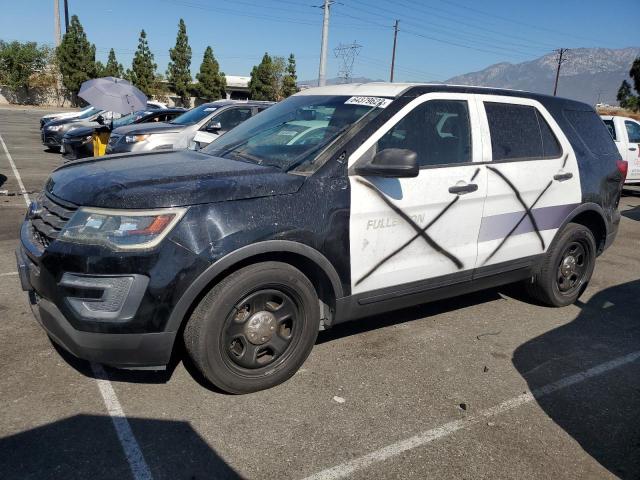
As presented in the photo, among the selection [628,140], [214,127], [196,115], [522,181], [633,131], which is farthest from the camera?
[633,131]

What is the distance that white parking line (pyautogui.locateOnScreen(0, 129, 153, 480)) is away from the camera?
8.46ft

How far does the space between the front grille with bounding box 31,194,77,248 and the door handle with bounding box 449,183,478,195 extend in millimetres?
2441

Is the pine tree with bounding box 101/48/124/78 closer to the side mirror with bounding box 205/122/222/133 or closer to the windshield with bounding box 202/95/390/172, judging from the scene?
the side mirror with bounding box 205/122/222/133

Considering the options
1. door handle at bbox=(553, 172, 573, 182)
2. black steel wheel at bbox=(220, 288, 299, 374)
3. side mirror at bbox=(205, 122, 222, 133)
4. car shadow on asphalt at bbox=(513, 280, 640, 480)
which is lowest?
car shadow on asphalt at bbox=(513, 280, 640, 480)

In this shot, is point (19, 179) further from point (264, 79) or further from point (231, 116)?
point (264, 79)

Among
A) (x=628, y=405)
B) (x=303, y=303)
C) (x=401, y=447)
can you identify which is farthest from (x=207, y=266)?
(x=628, y=405)

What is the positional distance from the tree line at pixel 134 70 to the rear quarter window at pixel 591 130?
53.8m

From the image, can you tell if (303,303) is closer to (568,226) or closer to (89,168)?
(89,168)

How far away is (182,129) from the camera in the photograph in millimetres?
10586

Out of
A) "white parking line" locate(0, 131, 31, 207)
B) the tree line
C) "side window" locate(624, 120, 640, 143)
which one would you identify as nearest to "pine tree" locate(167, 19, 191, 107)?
the tree line

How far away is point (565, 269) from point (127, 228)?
3920mm

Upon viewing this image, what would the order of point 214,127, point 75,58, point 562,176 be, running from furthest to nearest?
1. point 75,58
2. point 214,127
3. point 562,176

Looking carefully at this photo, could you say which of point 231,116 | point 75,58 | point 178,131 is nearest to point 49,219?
point 178,131

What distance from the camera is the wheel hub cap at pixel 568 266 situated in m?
4.97
